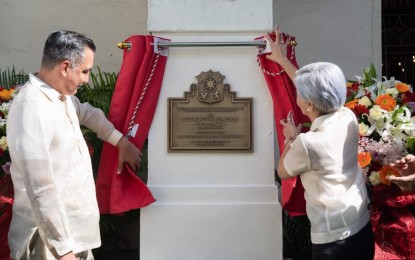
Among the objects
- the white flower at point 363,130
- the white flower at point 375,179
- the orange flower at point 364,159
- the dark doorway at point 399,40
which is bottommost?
the white flower at point 375,179

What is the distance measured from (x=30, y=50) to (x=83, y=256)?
3852 millimetres

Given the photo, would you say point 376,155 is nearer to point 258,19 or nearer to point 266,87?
point 266,87

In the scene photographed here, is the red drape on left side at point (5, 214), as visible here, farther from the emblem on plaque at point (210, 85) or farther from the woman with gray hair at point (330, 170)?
the woman with gray hair at point (330, 170)

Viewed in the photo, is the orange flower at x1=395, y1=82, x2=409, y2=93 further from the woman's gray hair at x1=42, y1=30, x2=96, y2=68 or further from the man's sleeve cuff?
the man's sleeve cuff

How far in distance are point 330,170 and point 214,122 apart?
130 cm

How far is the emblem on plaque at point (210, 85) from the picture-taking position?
4.21m

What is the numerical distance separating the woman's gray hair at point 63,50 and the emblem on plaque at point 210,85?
1.26 meters

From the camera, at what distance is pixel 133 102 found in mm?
4160

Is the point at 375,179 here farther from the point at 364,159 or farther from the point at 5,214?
the point at 5,214

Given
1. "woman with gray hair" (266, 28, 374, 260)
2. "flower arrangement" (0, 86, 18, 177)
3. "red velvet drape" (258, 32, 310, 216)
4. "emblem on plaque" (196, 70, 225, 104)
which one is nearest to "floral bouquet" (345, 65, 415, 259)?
"red velvet drape" (258, 32, 310, 216)

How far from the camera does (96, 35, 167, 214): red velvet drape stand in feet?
13.6

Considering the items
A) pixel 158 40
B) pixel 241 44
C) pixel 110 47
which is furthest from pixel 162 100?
pixel 110 47

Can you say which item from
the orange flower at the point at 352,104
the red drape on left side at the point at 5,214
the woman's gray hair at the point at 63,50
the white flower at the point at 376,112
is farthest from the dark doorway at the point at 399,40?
the woman's gray hair at the point at 63,50

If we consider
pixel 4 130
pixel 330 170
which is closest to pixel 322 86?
pixel 330 170
